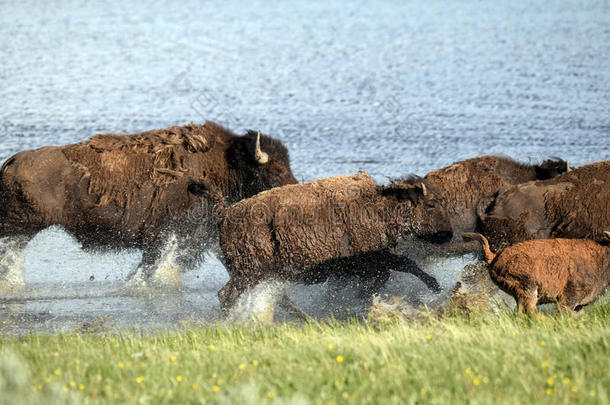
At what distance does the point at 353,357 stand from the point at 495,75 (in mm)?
19881

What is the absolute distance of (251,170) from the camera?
32.3ft

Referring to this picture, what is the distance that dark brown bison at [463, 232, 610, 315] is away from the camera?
7.00m

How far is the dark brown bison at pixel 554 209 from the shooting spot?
7.61 meters

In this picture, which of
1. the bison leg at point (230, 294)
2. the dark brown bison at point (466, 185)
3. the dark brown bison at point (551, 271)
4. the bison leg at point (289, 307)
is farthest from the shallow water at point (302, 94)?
the dark brown bison at point (551, 271)

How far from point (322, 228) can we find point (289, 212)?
328mm

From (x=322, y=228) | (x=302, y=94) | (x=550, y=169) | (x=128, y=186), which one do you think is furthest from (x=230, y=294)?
(x=302, y=94)

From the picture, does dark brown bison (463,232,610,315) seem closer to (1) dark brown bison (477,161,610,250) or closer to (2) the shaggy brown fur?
(1) dark brown bison (477,161,610,250)

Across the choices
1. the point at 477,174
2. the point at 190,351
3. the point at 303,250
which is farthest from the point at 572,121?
the point at 190,351

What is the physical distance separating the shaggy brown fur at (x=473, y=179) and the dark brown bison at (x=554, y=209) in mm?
362

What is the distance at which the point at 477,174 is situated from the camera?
28.4 feet

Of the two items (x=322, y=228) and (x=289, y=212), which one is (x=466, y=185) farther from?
(x=289, y=212)

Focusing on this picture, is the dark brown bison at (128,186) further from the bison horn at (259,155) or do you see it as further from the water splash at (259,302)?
the water splash at (259,302)

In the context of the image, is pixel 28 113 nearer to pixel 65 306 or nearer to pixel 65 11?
pixel 65 306

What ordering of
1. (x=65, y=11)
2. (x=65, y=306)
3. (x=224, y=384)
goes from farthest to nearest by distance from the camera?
(x=65, y=11), (x=65, y=306), (x=224, y=384)
